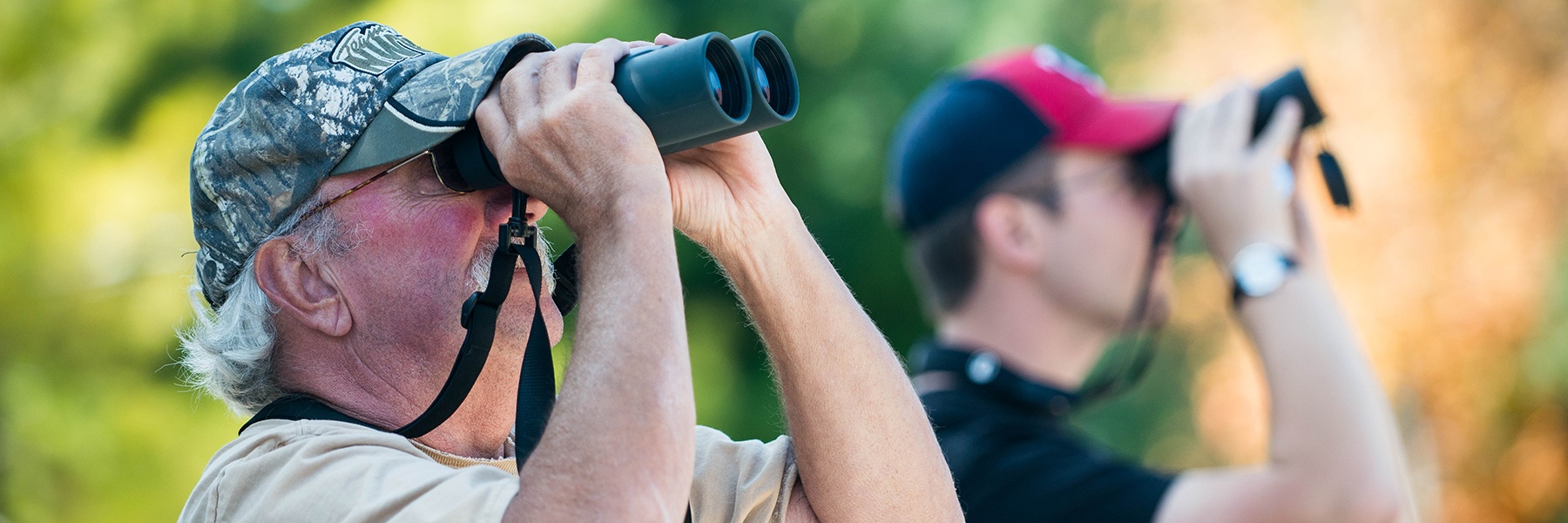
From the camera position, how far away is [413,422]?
1525mm

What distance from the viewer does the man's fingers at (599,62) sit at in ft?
4.76

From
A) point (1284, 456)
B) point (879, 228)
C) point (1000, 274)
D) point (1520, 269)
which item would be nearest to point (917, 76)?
point (879, 228)

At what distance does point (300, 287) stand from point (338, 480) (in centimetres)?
38

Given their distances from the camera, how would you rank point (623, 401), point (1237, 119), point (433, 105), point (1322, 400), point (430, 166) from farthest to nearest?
point (1237, 119) → point (1322, 400) → point (430, 166) → point (433, 105) → point (623, 401)

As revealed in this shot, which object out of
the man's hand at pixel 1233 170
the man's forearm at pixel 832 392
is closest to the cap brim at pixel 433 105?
the man's forearm at pixel 832 392

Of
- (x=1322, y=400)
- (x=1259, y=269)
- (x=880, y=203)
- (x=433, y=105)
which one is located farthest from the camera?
(x=880, y=203)

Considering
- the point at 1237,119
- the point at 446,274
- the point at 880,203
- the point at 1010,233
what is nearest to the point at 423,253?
the point at 446,274

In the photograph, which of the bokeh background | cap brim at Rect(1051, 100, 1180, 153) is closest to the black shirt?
the bokeh background

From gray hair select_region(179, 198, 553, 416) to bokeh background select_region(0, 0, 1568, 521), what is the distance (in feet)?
1.72

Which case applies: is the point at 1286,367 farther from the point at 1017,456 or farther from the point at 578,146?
the point at 578,146

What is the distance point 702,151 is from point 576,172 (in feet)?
1.00

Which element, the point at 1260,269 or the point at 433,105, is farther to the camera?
the point at 1260,269

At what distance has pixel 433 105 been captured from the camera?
1.53 m

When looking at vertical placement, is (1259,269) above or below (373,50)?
below
